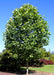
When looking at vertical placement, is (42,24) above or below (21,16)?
below

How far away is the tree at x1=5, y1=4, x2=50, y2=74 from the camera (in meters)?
12.7

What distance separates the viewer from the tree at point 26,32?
1266 centimetres

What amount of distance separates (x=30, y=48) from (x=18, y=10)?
15.5 feet

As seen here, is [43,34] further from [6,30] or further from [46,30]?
[6,30]

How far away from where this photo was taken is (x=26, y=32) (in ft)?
42.5

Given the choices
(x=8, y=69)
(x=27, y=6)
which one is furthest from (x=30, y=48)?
(x=8, y=69)

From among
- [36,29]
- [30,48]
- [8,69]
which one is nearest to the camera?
[30,48]

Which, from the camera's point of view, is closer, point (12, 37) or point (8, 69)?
point (12, 37)

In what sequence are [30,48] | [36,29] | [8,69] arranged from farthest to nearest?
[8,69] < [36,29] < [30,48]

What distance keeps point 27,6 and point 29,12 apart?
91cm

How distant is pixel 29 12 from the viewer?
13.3 meters

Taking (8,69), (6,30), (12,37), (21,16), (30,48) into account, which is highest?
(21,16)

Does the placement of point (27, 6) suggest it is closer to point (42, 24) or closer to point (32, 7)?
point (32, 7)

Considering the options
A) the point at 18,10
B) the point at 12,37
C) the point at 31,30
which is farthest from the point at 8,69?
the point at 18,10
